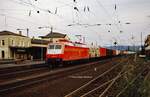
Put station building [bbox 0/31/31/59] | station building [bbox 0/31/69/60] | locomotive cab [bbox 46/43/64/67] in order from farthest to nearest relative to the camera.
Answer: station building [bbox 0/31/31/59], station building [bbox 0/31/69/60], locomotive cab [bbox 46/43/64/67]

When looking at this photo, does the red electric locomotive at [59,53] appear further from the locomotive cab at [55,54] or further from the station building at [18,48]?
the station building at [18,48]

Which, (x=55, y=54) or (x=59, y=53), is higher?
(x=59, y=53)

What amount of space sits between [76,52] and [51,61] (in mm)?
5969

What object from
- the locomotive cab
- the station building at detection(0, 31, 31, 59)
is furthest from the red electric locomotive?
the station building at detection(0, 31, 31, 59)

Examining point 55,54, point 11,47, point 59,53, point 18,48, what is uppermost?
point 11,47

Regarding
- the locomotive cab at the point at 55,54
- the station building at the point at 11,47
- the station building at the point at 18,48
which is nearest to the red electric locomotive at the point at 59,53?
the locomotive cab at the point at 55,54

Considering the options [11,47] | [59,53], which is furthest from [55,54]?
[11,47]

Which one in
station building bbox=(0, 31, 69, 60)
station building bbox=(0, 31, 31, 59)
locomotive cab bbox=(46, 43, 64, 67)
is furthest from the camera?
station building bbox=(0, 31, 31, 59)

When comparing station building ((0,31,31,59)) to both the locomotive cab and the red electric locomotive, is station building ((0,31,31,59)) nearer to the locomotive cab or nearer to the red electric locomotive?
the red electric locomotive

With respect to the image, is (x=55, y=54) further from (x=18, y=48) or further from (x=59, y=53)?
(x=18, y=48)

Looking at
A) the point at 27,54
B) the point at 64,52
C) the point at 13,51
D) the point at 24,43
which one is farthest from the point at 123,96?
the point at 24,43

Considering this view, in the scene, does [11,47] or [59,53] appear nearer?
[59,53]

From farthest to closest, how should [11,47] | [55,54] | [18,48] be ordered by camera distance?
[11,47]
[18,48]
[55,54]

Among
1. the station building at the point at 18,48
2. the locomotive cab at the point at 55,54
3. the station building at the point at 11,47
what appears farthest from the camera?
the station building at the point at 11,47
